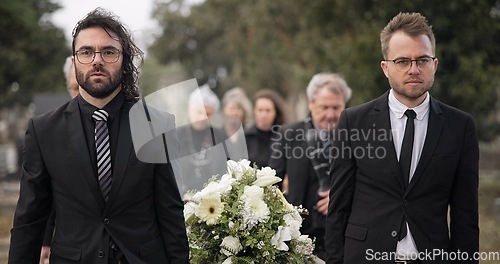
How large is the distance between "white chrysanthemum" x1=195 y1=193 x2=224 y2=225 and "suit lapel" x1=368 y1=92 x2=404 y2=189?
127 centimetres

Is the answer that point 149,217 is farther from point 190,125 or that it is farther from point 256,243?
point 190,125

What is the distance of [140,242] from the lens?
4.52 m

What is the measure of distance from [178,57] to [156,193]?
159 ft

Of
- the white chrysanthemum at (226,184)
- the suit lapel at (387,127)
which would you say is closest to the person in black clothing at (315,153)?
the white chrysanthemum at (226,184)

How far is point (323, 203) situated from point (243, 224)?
71.5 inches

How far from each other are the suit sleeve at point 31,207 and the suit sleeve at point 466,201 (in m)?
2.56

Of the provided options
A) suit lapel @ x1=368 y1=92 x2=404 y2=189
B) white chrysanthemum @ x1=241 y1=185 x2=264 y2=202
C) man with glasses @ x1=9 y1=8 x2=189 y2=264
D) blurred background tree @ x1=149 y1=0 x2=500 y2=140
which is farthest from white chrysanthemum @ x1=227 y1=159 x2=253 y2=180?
blurred background tree @ x1=149 y1=0 x2=500 y2=140

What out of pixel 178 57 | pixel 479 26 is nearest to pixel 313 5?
pixel 479 26

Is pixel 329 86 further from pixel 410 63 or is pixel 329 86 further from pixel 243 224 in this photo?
pixel 410 63

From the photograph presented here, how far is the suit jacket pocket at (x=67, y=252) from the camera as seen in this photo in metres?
4.48

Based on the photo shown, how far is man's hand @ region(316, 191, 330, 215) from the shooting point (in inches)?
273

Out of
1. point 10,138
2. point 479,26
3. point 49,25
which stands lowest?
point 10,138

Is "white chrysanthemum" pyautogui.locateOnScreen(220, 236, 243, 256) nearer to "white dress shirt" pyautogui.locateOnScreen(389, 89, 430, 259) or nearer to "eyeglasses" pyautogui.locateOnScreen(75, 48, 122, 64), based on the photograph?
"white dress shirt" pyautogui.locateOnScreen(389, 89, 430, 259)

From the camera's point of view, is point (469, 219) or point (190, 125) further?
point (190, 125)
